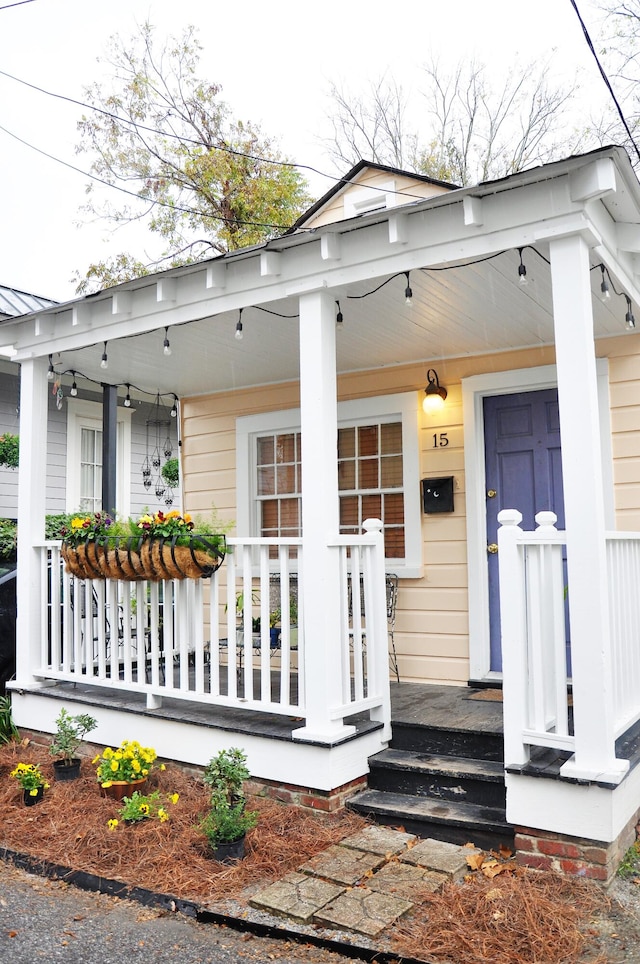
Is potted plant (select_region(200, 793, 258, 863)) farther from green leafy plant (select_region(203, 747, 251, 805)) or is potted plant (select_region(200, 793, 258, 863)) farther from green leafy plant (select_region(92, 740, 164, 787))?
green leafy plant (select_region(92, 740, 164, 787))

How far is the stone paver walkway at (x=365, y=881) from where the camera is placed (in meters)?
2.74

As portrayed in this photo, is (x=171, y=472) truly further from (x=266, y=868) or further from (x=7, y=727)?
(x=266, y=868)

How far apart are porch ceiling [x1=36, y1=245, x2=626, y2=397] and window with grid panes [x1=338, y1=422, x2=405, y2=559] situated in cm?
51

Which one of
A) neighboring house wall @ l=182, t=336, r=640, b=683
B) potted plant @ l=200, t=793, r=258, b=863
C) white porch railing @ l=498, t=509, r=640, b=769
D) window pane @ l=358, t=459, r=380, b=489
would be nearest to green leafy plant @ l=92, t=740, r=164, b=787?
potted plant @ l=200, t=793, r=258, b=863

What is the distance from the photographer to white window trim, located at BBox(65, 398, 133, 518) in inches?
371

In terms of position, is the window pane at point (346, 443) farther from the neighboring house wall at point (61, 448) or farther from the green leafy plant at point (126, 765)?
the green leafy plant at point (126, 765)

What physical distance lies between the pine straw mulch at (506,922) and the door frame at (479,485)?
7.15 feet

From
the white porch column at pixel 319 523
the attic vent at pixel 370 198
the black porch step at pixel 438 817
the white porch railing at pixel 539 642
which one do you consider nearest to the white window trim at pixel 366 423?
the white porch column at pixel 319 523

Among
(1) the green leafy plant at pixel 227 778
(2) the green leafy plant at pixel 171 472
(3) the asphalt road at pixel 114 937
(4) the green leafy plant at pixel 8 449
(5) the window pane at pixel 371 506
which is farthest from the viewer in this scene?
(2) the green leafy plant at pixel 171 472

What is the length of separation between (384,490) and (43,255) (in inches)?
685

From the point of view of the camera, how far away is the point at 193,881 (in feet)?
10.1

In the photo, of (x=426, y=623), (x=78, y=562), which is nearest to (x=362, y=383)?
(x=426, y=623)

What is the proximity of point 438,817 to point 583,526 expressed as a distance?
4.70 ft

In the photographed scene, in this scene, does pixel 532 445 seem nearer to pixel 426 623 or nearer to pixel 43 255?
pixel 426 623
